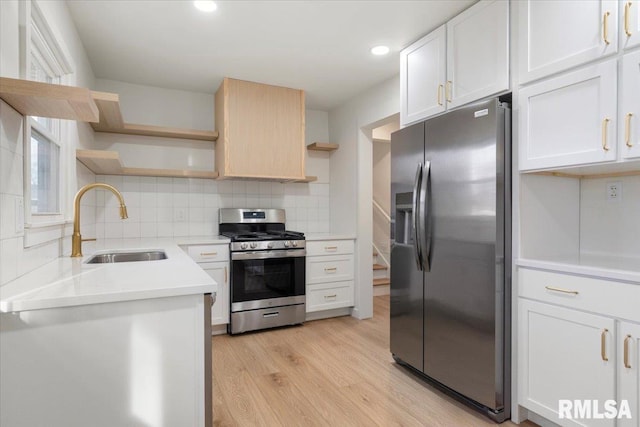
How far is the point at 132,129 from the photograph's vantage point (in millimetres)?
3252

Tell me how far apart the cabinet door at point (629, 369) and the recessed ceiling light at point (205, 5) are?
2702 mm

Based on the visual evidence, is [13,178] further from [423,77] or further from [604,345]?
[604,345]

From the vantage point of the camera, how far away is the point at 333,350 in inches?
115

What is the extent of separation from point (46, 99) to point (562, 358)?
2.42 meters

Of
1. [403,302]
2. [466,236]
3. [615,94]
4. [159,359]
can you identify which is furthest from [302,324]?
[615,94]

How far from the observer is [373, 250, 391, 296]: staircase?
4882mm

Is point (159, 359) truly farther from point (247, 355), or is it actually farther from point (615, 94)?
point (615, 94)

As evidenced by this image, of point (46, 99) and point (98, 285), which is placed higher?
point (46, 99)

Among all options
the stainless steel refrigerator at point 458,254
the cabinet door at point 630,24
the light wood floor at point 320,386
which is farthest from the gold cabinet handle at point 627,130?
the light wood floor at point 320,386

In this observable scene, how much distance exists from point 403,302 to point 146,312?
5.89ft

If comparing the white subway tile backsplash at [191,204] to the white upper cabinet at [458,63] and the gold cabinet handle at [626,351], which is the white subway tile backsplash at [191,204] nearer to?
the white upper cabinet at [458,63]

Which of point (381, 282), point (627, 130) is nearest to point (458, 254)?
point (627, 130)

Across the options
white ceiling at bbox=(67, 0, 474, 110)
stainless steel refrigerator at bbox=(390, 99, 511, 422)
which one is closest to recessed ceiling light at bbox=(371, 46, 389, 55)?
white ceiling at bbox=(67, 0, 474, 110)

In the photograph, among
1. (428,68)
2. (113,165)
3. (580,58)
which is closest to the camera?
(580,58)
